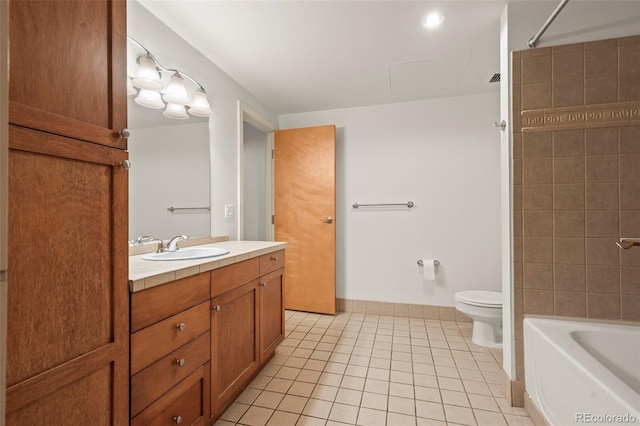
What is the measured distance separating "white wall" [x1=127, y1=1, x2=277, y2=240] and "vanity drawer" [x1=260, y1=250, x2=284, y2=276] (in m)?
0.51

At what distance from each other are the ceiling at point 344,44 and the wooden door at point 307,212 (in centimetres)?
50

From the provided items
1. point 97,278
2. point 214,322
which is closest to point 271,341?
point 214,322

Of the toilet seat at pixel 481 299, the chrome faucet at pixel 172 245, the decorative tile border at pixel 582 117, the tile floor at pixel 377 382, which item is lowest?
the tile floor at pixel 377 382

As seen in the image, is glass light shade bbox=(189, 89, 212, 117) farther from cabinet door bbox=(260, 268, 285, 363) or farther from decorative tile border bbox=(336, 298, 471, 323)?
decorative tile border bbox=(336, 298, 471, 323)

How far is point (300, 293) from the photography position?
3008mm

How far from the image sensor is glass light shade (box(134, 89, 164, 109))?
155 cm

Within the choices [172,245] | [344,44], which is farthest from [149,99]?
[344,44]

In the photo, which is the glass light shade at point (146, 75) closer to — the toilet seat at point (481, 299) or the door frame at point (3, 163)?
the door frame at point (3, 163)

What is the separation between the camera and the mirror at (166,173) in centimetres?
153

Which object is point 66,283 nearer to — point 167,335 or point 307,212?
point 167,335

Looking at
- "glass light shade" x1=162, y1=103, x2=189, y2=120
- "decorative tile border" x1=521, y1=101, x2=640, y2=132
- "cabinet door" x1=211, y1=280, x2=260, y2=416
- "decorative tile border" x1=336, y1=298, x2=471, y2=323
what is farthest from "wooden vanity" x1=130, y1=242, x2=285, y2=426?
"decorative tile border" x1=521, y1=101, x2=640, y2=132

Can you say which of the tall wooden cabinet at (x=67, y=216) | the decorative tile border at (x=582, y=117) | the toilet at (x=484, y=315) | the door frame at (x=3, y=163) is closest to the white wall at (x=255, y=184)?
the toilet at (x=484, y=315)

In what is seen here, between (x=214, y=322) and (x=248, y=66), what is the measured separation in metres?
1.86

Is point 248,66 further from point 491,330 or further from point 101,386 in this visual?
point 491,330
